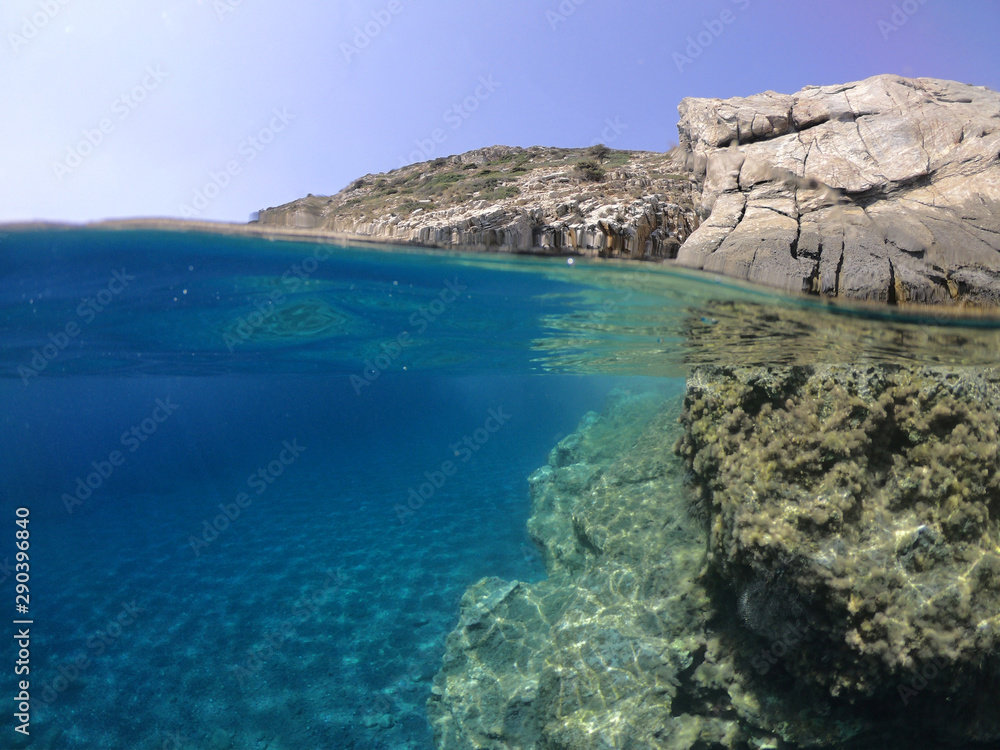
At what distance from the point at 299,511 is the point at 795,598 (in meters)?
19.8

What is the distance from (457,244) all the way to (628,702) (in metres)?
7.14

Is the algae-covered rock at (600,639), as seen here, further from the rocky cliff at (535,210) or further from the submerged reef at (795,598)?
the rocky cliff at (535,210)

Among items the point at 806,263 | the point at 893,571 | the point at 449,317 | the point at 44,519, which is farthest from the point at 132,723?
the point at 44,519

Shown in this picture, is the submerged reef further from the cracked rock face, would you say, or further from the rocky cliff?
the rocky cliff

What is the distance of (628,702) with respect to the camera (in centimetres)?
Answer: 706

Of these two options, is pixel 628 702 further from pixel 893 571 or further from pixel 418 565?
pixel 418 565

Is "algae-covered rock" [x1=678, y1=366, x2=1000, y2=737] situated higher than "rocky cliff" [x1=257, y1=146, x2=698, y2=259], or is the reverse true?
"rocky cliff" [x1=257, y1=146, x2=698, y2=259]

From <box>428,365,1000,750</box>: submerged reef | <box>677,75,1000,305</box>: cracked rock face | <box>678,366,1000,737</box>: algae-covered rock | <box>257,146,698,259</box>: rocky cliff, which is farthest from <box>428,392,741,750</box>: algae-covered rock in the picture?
<box>257,146,698,259</box>: rocky cliff

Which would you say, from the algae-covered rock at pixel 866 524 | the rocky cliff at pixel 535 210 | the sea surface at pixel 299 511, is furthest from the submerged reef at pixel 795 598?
the rocky cliff at pixel 535 210

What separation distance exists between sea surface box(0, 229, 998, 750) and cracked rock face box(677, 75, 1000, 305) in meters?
0.79

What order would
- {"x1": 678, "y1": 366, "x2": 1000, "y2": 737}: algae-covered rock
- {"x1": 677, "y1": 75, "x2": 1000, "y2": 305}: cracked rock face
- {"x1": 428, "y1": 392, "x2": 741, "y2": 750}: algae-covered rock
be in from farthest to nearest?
1. {"x1": 428, "y1": 392, "x2": 741, "y2": 750}: algae-covered rock
2. {"x1": 677, "y1": 75, "x2": 1000, "y2": 305}: cracked rock face
3. {"x1": 678, "y1": 366, "x2": 1000, "y2": 737}: algae-covered rock

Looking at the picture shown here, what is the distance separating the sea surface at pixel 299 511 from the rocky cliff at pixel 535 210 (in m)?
0.45

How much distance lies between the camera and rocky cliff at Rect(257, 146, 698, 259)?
7.14 metres

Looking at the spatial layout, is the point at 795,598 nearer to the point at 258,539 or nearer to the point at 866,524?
the point at 866,524
